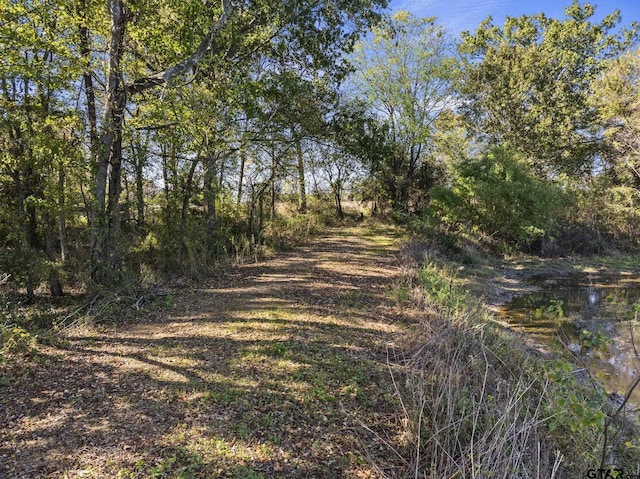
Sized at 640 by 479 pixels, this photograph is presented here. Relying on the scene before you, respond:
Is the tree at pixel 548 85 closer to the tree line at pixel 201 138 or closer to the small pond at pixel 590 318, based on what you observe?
the tree line at pixel 201 138

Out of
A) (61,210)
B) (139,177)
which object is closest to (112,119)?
(61,210)

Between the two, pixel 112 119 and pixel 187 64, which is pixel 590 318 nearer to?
pixel 187 64

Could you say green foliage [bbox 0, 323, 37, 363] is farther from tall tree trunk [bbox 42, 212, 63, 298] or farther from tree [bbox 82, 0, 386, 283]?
tall tree trunk [bbox 42, 212, 63, 298]

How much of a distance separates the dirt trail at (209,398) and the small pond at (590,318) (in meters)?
2.10

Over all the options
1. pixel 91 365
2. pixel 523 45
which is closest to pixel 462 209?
pixel 523 45

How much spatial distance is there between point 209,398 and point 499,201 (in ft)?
41.9

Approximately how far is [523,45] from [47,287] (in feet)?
78.2

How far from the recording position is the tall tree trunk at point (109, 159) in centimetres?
607

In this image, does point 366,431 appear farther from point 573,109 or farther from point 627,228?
point 573,109

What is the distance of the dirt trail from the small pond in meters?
2.10

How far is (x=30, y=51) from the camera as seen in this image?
6.02 metres

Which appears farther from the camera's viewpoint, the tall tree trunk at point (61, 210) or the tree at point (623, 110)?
the tree at point (623, 110)

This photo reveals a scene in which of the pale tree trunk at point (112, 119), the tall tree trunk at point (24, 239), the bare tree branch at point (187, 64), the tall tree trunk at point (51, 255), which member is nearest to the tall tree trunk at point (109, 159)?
the pale tree trunk at point (112, 119)

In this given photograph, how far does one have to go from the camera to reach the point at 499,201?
13.3 m
